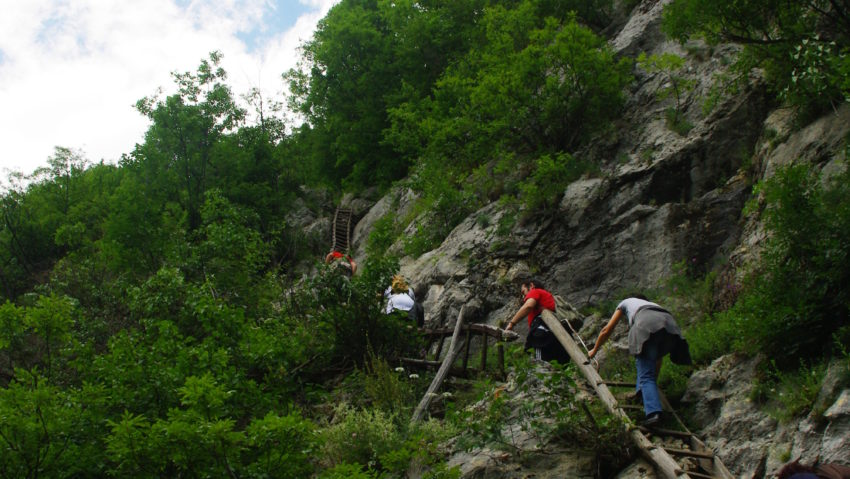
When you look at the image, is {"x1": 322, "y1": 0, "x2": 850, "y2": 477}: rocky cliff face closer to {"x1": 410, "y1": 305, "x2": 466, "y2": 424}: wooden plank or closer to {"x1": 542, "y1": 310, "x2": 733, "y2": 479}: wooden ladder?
{"x1": 410, "y1": 305, "x2": 466, "y2": 424}: wooden plank

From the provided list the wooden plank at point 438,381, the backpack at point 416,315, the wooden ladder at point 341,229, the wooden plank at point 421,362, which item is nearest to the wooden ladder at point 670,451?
the wooden plank at point 438,381

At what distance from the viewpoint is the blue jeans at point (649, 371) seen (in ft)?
21.4

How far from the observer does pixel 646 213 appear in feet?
39.4

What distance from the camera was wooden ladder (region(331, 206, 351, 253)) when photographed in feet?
75.4

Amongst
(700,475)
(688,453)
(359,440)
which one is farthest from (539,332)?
(700,475)

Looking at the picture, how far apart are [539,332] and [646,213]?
15.4ft

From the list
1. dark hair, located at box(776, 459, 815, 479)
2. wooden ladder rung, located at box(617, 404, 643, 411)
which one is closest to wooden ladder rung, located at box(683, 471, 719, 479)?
wooden ladder rung, located at box(617, 404, 643, 411)

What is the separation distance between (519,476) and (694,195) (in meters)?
7.79

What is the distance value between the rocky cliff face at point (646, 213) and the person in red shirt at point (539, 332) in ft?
4.99

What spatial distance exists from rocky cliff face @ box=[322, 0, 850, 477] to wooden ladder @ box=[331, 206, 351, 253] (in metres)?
7.73

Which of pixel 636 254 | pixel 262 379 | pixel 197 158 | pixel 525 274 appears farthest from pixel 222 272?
pixel 197 158

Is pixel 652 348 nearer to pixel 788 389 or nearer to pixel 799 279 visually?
pixel 788 389

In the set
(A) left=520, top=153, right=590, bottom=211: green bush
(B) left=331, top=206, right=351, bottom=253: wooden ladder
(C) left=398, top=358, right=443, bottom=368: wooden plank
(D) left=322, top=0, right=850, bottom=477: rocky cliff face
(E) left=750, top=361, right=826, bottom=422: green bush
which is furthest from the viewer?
(B) left=331, top=206, right=351, bottom=253: wooden ladder

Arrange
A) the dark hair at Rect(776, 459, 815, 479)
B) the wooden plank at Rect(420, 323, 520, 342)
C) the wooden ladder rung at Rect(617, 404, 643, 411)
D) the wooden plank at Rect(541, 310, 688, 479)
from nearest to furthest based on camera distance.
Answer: the dark hair at Rect(776, 459, 815, 479) → the wooden plank at Rect(541, 310, 688, 479) → the wooden ladder rung at Rect(617, 404, 643, 411) → the wooden plank at Rect(420, 323, 520, 342)
